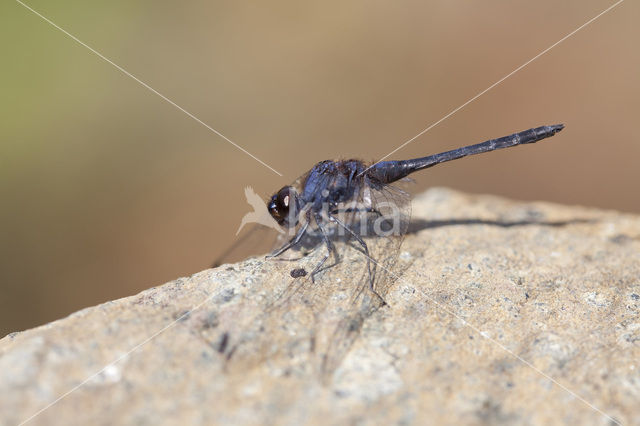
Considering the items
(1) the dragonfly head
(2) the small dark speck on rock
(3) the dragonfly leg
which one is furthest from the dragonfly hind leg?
(2) the small dark speck on rock

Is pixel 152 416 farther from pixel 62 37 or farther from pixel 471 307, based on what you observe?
pixel 62 37

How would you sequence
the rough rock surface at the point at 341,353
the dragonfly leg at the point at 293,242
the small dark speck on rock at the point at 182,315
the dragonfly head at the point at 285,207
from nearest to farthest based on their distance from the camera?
the rough rock surface at the point at 341,353 < the small dark speck on rock at the point at 182,315 < the dragonfly leg at the point at 293,242 < the dragonfly head at the point at 285,207

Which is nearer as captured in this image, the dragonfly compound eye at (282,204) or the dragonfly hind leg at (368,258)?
the dragonfly hind leg at (368,258)

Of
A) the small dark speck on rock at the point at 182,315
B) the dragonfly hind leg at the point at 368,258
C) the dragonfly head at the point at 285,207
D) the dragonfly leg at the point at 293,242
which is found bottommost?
the dragonfly hind leg at the point at 368,258

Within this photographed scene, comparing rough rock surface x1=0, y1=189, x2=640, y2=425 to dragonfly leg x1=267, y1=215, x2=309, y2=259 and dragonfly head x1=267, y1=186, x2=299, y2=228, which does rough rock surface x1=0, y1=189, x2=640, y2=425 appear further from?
dragonfly head x1=267, y1=186, x2=299, y2=228

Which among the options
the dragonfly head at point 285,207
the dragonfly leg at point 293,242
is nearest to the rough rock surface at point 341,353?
the dragonfly leg at point 293,242

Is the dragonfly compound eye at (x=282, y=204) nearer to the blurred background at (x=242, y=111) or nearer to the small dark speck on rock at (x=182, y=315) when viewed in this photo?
the small dark speck on rock at (x=182, y=315)
